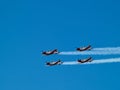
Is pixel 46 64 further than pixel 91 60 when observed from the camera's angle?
Yes

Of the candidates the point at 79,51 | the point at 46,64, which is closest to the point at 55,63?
the point at 46,64

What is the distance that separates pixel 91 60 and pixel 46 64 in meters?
9.99

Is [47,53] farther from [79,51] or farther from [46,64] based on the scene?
[79,51]

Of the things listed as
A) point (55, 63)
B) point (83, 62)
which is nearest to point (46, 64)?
point (55, 63)

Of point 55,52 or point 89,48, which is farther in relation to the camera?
point 55,52

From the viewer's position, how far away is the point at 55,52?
9600cm

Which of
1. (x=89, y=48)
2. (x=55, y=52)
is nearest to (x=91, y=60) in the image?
(x=89, y=48)

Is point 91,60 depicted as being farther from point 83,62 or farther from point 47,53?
point 47,53

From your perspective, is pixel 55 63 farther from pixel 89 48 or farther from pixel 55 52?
pixel 89 48

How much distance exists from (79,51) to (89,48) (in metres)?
1.62

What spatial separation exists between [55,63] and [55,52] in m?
1.86

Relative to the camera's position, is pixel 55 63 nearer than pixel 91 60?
No

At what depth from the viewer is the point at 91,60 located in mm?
90438

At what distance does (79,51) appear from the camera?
90.0 meters
